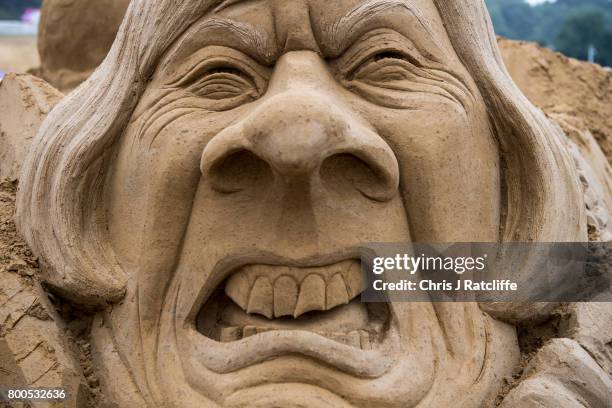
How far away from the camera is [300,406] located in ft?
5.05

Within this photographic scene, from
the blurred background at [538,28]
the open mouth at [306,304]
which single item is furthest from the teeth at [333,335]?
the blurred background at [538,28]

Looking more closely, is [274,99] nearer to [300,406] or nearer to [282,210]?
[282,210]

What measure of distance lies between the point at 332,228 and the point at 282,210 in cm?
12

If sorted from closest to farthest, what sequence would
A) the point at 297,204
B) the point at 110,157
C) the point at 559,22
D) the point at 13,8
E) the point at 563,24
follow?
the point at 297,204, the point at 110,157, the point at 563,24, the point at 559,22, the point at 13,8

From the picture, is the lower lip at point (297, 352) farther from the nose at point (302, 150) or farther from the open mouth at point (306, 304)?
the nose at point (302, 150)

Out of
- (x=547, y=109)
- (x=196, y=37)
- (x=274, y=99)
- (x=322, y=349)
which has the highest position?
(x=547, y=109)

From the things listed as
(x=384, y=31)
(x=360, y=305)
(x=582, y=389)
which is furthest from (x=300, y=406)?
(x=384, y=31)

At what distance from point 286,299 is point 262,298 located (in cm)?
6

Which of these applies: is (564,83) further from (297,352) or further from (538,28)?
(538,28)

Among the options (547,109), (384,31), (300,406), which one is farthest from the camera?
(547,109)

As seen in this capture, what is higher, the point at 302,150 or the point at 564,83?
the point at 564,83

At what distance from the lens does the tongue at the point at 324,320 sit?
5.52ft

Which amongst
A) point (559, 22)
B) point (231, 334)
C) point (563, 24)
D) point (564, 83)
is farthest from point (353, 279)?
point (559, 22)

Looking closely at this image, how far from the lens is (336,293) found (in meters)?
1.69
